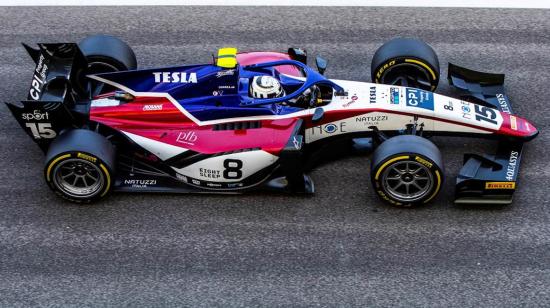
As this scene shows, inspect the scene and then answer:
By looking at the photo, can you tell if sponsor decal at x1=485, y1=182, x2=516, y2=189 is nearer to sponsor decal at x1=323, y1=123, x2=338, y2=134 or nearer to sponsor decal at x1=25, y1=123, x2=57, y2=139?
sponsor decal at x1=323, y1=123, x2=338, y2=134

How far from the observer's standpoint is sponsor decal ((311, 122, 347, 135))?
10453mm

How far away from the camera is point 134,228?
388 inches

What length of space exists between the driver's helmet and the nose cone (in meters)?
2.68

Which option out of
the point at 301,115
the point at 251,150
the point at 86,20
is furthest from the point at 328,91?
the point at 86,20

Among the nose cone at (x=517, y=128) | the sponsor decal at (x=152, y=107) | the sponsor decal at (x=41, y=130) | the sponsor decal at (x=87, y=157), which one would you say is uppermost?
the nose cone at (x=517, y=128)

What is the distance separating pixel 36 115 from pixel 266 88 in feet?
8.57

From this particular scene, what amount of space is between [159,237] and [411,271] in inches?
107

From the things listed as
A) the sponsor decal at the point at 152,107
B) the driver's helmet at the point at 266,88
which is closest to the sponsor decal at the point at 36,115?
the sponsor decal at the point at 152,107

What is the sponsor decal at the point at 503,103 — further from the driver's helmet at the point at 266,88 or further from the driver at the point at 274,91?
the driver's helmet at the point at 266,88

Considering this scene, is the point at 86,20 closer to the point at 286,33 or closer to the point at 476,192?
the point at 286,33

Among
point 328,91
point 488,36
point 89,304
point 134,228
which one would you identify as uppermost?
point 488,36

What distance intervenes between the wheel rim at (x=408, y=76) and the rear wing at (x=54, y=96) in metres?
3.83

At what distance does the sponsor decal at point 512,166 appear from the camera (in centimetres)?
995

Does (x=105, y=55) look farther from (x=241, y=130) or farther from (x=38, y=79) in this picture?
(x=241, y=130)
